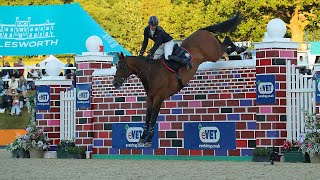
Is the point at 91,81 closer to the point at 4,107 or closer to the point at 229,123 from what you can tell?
the point at 229,123

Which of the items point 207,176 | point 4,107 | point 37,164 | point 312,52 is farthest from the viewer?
point 312,52

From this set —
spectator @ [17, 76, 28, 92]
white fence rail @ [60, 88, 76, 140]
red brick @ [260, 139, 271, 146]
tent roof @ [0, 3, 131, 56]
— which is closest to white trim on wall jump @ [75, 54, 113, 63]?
white fence rail @ [60, 88, 76, 140]

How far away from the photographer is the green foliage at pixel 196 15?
54500 millimetres

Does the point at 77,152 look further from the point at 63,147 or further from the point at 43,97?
the point at 43,97

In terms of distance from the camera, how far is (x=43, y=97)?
25.1 meters

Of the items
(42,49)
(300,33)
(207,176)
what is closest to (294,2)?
(300,33)

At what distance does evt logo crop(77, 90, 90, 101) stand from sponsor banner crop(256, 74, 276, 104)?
4932 mm

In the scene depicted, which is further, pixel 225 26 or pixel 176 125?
pixel 225 26

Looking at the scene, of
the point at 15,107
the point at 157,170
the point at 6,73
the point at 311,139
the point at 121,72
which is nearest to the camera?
the point at 157,170

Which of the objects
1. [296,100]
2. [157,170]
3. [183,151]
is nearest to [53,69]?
[183,151]

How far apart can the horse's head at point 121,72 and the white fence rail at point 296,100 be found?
11.0 feet

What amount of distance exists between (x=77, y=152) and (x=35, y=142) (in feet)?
4.40

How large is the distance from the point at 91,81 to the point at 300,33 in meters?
32.5

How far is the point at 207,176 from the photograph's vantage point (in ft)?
53.6
